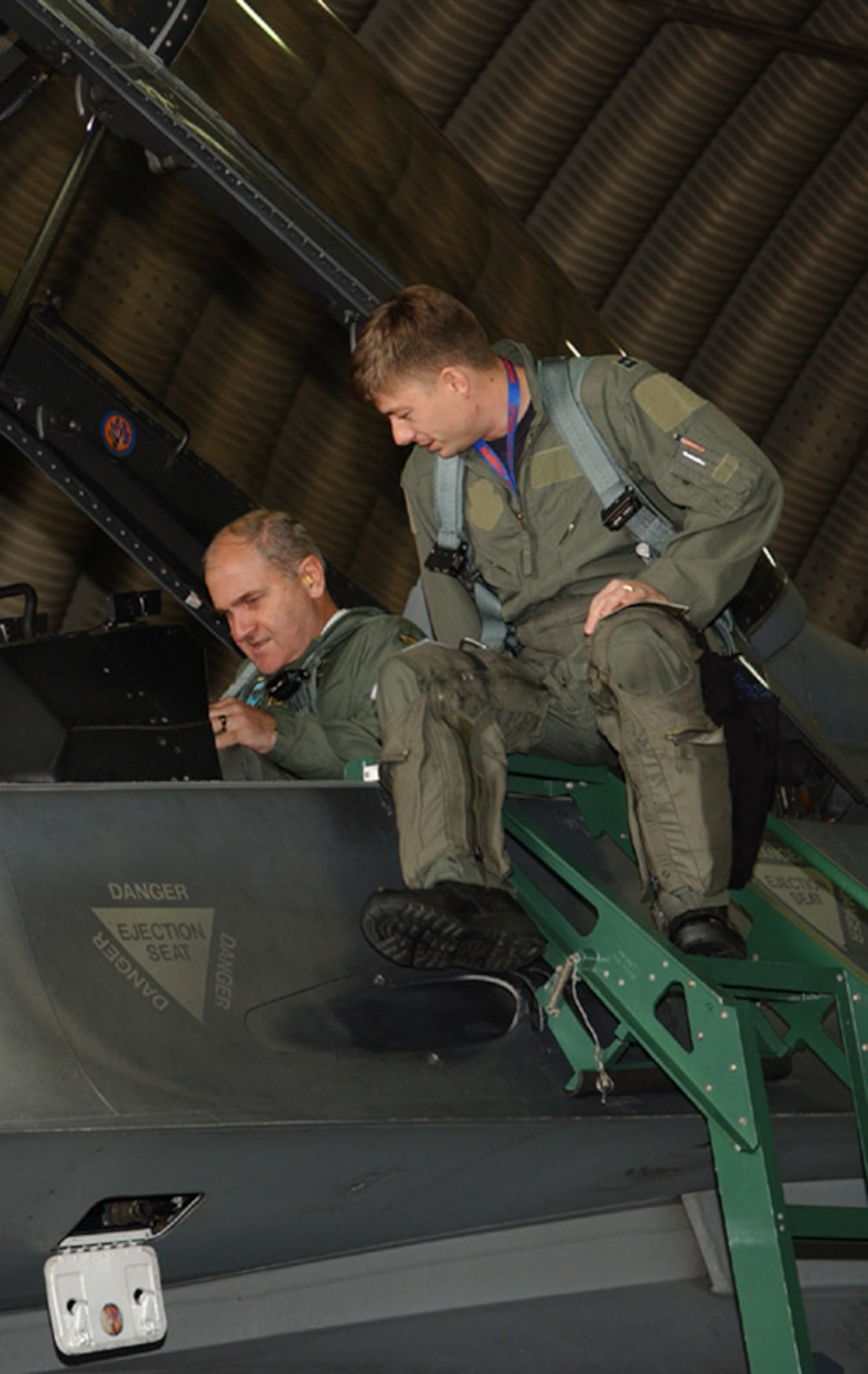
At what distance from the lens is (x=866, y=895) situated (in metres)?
2.67

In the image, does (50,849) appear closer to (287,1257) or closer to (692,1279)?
(287,1257)

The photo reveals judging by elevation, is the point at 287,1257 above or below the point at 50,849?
below

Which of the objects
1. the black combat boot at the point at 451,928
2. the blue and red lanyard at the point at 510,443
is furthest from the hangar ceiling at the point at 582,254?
the black combat boot at the point at 451,928

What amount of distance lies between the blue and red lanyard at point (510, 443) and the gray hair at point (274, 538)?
66 cm

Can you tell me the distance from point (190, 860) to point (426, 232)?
1363mm

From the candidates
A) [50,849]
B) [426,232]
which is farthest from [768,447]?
[50,849]

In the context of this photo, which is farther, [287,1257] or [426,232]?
[426,232]

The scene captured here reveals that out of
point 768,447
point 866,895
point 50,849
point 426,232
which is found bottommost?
point 768,447

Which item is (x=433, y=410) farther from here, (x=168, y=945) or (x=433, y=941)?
(x=168, y=945)

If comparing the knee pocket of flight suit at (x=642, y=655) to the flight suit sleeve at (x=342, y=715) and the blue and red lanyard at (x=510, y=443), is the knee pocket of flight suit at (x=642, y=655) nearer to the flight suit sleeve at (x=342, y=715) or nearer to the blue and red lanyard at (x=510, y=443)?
the blue and red lanyard at (x=510, y=443)

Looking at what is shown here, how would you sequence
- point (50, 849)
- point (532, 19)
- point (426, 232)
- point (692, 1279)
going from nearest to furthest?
point (50, 849) → point (692, 1279) → point (426, 232) → point (532, 19)

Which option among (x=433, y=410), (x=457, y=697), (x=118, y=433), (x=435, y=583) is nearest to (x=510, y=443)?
(x=433, y=410)

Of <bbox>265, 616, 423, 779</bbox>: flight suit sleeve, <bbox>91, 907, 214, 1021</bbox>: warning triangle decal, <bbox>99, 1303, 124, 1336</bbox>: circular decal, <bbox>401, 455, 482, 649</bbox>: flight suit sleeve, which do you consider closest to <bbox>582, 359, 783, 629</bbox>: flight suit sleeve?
<bbox>401, 455, 482, 649</bbox>: flight suit sleeve

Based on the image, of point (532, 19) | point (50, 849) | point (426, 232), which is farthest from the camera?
point (532, 19)
